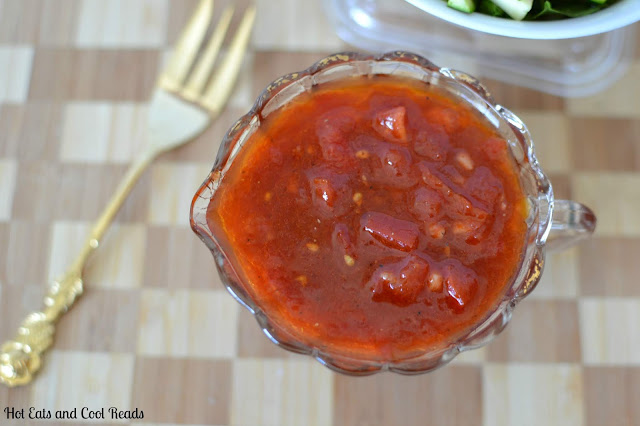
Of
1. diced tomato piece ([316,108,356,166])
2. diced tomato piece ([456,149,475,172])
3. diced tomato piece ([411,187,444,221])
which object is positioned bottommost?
diced tomato piece ([411,187,444,221])

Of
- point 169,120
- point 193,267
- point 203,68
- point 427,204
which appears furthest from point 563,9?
point 193,267

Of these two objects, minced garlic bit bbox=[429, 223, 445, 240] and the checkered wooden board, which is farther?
the checkered wooden board

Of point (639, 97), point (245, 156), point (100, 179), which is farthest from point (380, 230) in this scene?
point (639, 97)

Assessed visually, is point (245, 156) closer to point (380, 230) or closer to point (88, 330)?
point (380, 230)

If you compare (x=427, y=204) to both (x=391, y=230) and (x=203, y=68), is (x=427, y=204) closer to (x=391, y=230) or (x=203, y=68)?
(x=391, y=230)

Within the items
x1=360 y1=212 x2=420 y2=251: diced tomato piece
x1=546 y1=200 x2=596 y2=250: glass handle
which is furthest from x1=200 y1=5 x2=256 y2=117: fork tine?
x1=546 y1=200 x2=596 y2=250: glass handle

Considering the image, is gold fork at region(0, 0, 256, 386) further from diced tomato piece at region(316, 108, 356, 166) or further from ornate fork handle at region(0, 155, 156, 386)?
diced tomato piece at region(316, 108, 356, 166)
